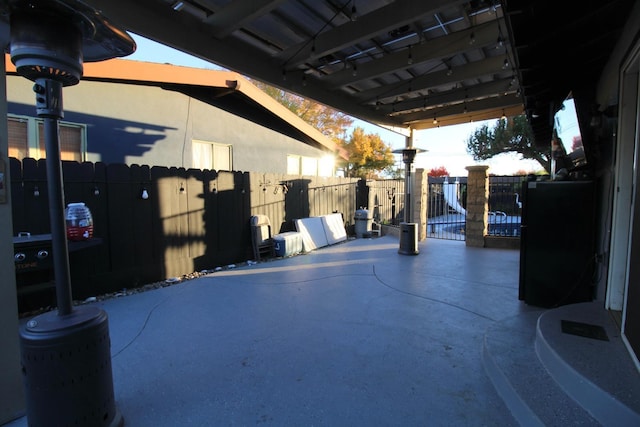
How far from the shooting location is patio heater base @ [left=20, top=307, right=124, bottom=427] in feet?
5.36

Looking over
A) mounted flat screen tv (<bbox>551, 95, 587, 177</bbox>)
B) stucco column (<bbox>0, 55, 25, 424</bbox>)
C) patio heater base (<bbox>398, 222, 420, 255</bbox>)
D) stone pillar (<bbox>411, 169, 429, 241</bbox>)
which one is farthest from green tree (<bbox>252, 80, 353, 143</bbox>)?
stucco column (<bbox>0, 55, 25, 424</bbox>)

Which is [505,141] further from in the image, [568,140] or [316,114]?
[568,140]

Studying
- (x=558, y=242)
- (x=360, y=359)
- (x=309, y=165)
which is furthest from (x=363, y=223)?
(x=360, y=359)

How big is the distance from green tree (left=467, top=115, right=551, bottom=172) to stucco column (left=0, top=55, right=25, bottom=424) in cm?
1911

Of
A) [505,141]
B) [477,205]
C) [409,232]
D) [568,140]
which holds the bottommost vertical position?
[409,232]

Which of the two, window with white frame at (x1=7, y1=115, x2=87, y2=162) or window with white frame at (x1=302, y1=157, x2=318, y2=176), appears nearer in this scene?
window with white frame at (x1=7, y1=115, x2=87, y2=162)

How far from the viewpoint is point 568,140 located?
3.98 meters

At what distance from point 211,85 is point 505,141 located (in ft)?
Result: 57.7

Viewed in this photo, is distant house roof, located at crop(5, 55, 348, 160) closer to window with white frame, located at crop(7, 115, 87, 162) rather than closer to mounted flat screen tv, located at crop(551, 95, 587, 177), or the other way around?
window with white frame, located at crop(7, 115, 87, 162)

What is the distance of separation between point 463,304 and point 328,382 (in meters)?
2.34

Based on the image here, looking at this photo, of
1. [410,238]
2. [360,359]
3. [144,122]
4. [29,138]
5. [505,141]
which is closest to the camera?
[360,359]

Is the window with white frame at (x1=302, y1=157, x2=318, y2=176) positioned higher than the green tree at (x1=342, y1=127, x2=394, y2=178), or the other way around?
the green tree at (x1=342, y1=127, x2=394, y2=178)

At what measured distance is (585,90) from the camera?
4.11 metres

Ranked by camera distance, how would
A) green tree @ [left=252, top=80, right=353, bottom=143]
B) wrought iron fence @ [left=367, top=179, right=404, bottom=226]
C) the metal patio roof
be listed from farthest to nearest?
green tree @ [left=252, top=80, right=353, bottom=143] → wrought iron fence @ [left=367, top=179, right=404, bottom=226] → the metal patio roof
